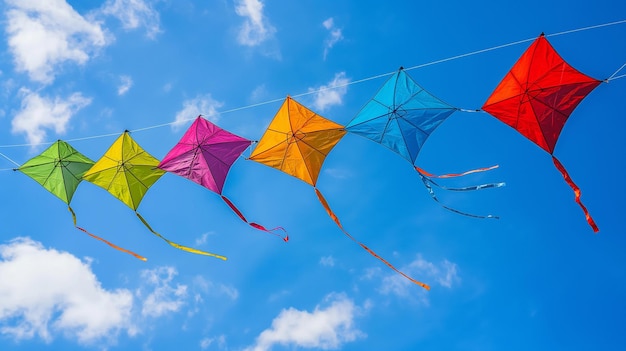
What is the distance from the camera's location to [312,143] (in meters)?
15.3

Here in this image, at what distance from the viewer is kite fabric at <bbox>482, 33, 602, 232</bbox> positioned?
1364 centimetres

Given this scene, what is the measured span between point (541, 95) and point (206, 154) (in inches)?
366

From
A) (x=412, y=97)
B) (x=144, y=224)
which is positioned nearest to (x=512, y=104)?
(x=412, y=97)

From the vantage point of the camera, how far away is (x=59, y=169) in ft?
54.2

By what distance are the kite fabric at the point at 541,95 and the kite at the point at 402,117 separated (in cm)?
131

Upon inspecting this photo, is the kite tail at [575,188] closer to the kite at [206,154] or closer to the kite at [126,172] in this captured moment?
the kite at [206,154]

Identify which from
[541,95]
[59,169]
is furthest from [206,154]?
[541,95]

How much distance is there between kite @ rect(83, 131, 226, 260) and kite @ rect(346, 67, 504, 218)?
6.16 meters

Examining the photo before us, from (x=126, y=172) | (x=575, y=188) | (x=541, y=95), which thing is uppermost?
(x=541, y=95)

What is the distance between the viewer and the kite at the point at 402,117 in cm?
1452

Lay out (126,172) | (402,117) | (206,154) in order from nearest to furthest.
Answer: (402,117)
(206,154)
(126,172)

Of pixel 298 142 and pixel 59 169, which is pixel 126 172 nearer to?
pixel 59 169

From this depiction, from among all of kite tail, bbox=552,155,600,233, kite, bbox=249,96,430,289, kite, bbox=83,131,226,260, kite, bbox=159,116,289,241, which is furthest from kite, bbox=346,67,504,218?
kite, bbox=83,131,226,260

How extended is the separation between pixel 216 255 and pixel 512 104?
882cm
